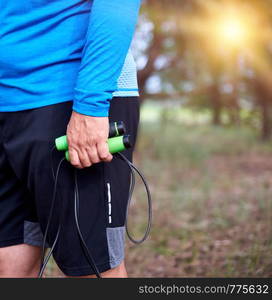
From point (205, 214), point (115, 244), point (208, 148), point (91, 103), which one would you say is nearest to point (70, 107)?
point (91, 103)

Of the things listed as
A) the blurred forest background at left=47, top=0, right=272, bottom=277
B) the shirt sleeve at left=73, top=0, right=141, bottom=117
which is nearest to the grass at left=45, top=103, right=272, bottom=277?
the blurred forest background at left=47, top=0, right=272, bottom=277

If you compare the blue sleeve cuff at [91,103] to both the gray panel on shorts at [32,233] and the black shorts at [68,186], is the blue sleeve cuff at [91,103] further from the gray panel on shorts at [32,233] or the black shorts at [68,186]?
the gray panel on shorts at [32,233]

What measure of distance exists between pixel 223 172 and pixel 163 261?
12.7 ft

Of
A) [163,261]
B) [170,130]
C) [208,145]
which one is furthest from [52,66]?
[170,130]

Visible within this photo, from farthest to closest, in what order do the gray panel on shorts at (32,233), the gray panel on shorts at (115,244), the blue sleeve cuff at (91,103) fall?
the gray panel on shorts at (32,233)
the gray panel on shorts at (115,244)
the blue sleeve cuff at (91,103)

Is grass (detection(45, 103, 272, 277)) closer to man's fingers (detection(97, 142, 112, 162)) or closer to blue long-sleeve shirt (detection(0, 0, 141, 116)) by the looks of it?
man's fingers (detection(97, 142, 112, 162))

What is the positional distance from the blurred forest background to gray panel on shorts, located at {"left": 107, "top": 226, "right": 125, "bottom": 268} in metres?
1.52

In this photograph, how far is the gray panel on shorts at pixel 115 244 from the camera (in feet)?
5.37

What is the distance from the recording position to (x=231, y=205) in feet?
16.8

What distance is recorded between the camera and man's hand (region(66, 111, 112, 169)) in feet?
5.00

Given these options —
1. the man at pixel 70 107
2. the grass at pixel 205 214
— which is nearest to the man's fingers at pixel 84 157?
the man at pixel 70 107

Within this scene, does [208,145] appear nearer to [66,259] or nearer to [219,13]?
[219,13]

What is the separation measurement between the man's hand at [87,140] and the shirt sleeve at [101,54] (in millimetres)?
25

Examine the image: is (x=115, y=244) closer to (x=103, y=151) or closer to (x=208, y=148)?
(x=103, y=151)
